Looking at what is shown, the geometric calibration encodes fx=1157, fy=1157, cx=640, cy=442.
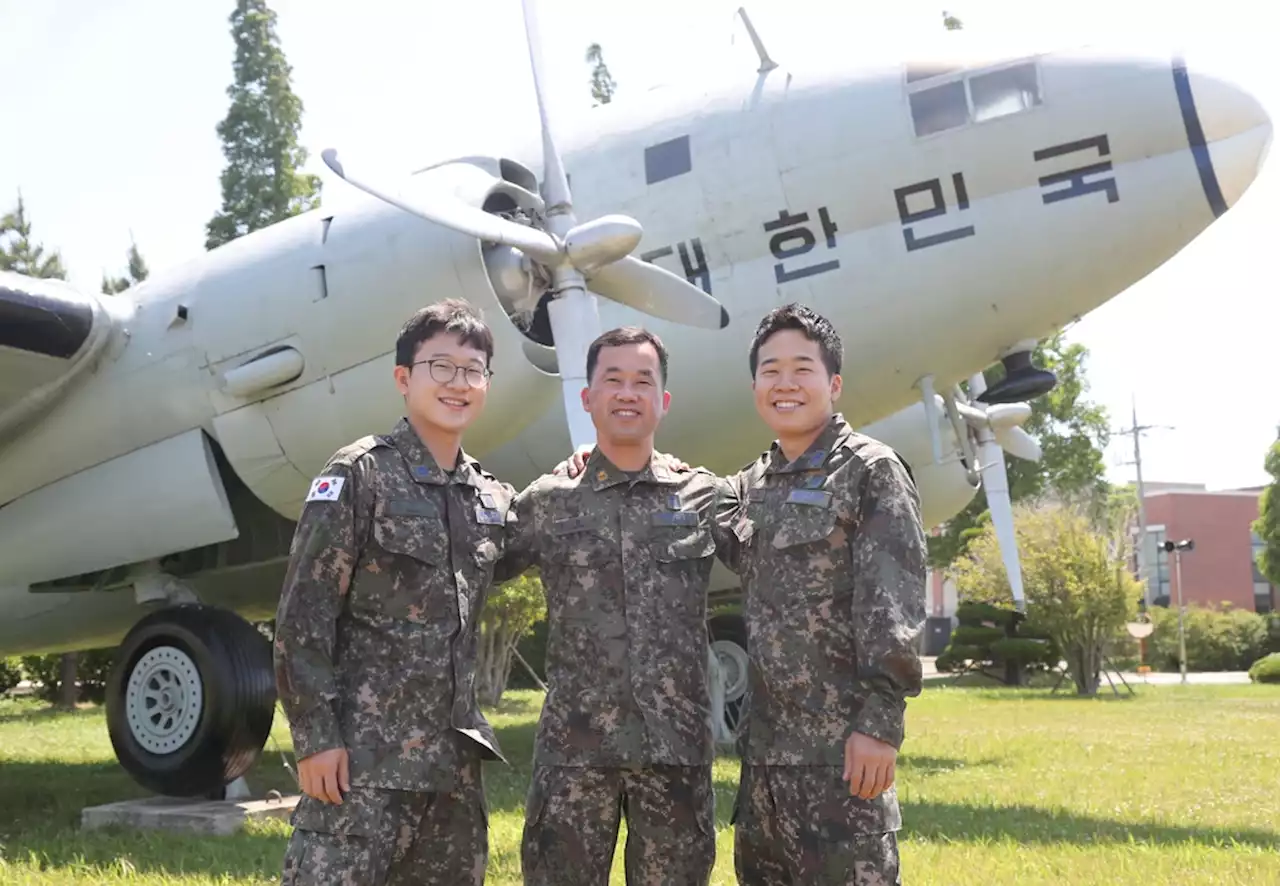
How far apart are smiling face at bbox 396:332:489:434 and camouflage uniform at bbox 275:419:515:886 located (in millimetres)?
113

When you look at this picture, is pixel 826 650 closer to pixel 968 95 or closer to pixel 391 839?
pixel 391 839

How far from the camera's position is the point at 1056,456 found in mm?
38062

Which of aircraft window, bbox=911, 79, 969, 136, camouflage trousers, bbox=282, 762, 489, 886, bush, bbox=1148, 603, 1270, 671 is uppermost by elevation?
aircraft window, bbox=911, 79, 969, 136

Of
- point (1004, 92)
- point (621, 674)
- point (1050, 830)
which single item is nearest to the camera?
point (621, 674)

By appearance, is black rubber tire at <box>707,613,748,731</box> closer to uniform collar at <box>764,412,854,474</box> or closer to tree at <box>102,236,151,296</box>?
uniform collar at <box>764,412,854,474</box>

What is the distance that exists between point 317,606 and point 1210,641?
42.6 m

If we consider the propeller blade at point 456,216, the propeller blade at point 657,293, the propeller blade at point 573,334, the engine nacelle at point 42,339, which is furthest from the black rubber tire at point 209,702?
the propeller blade at point 657,293

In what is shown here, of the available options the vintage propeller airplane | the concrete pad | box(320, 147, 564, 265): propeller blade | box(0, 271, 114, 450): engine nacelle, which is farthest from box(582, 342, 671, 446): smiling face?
box(0, 271, 114, 450): engine nacelle

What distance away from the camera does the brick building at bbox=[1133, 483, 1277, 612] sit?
60.5m

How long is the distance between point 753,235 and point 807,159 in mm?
631

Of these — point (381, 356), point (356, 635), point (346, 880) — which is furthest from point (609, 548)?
point (381, 356)

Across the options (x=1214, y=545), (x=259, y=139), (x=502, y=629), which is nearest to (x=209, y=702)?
(x=502, y=629)

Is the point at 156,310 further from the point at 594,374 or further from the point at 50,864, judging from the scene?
the point at 594,374

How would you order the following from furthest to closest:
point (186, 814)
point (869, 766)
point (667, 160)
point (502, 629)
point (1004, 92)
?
point (502, 629)
point (667, 160)
point (1004, 92)
point (186, 814)
point (869, 766)
